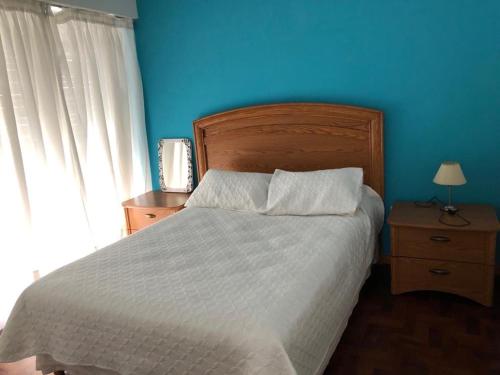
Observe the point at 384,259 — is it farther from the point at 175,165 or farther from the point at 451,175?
the point at 175,165

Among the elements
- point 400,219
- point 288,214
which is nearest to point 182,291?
point 288,214

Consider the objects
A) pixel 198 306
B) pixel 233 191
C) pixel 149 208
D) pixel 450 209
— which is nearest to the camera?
pixel 198 306

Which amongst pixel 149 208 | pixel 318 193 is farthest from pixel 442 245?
pixel 149 208

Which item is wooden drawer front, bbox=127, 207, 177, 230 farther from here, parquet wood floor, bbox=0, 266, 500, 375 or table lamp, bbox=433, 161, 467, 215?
table lamp, bbox=433, 161, 467, 215

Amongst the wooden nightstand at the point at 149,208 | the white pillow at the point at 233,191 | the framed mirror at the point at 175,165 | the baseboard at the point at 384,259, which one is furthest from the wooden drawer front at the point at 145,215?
the baseboard at the point at 384,259

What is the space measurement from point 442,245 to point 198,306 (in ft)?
5.10

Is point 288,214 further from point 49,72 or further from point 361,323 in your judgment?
point 49,72

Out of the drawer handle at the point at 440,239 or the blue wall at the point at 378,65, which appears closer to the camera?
the drawer handle at the point at 440,239

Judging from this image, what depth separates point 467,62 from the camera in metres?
2.52

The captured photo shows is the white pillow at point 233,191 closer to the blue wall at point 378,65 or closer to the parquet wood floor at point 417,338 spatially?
the blue wall at point 378,65

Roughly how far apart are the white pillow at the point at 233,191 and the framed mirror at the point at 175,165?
21.4 inches

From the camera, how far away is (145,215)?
3.24 meters

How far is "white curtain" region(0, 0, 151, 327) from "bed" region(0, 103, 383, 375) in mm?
809

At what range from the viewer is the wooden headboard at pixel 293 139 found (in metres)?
2.82
